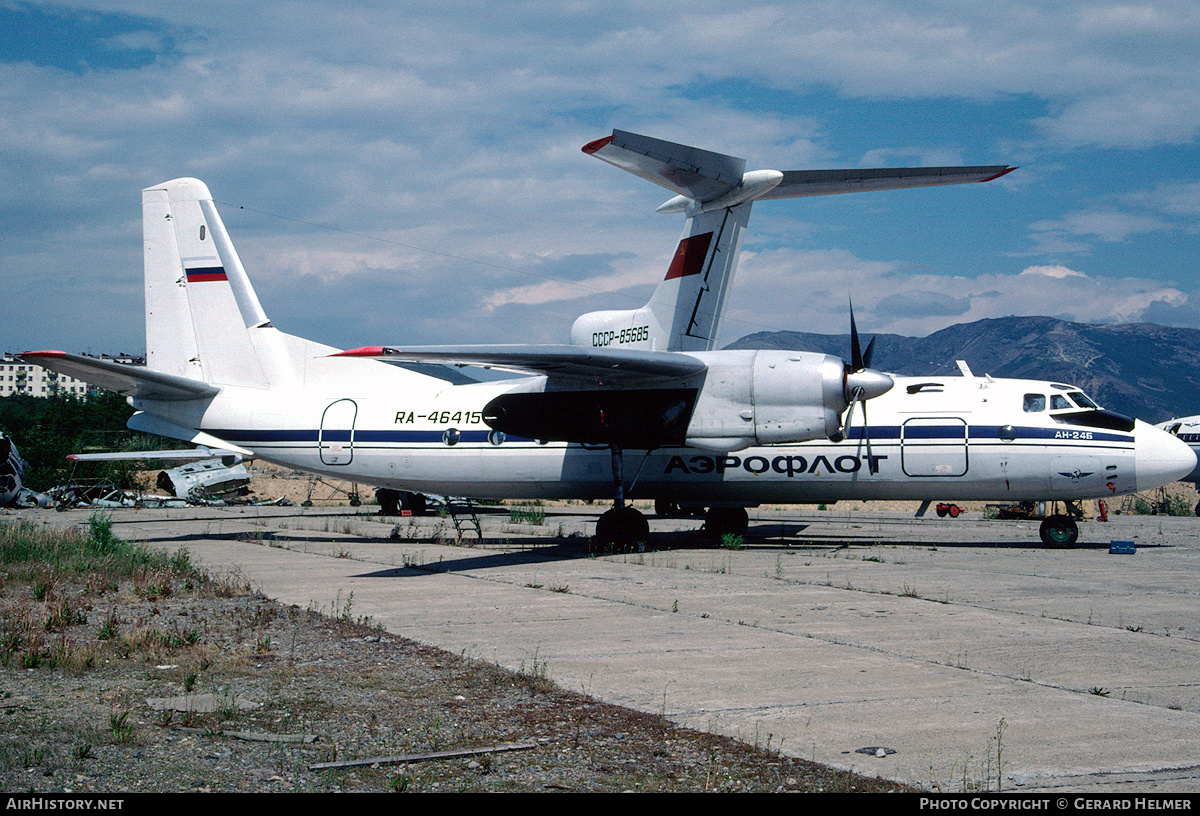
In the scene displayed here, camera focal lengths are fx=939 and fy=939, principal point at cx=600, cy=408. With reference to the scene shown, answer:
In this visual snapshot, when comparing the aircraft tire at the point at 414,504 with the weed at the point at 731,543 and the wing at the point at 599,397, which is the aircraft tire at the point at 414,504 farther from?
the weed at the point at 731,543

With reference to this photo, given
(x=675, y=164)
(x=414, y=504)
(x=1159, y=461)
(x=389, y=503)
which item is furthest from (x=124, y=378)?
(x=1159, y=461)

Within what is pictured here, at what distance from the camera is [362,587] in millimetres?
13062

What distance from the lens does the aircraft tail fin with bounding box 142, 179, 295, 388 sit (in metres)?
21.8

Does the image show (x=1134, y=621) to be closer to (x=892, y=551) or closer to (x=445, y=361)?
(x=892, y=551)

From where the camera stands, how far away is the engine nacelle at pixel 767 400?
16531mm

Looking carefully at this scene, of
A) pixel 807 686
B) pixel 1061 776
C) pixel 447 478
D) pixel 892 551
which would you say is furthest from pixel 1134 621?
pixel 447 478

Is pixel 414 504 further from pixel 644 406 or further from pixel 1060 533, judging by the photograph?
pixel 1060 533

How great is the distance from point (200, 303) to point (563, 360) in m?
10.8

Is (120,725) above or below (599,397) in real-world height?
below

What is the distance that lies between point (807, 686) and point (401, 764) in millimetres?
3399

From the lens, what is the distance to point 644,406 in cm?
1777

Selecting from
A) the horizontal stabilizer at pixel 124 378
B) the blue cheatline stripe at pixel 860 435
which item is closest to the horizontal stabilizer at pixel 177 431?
the blue cheatline stripe at pixel 860 435

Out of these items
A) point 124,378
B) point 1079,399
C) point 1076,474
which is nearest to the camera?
point 1076,474

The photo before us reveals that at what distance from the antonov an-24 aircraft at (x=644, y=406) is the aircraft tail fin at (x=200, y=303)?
0.15 feet
